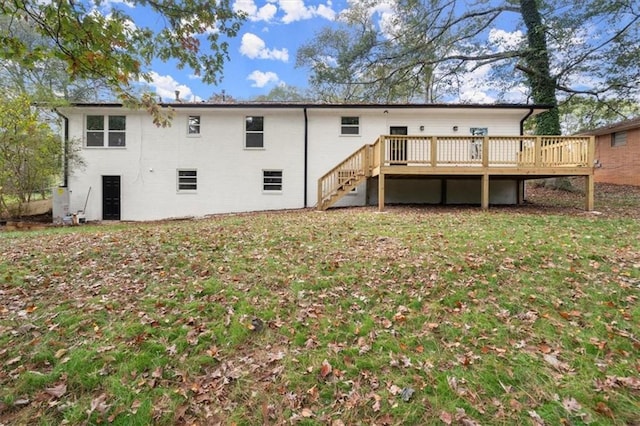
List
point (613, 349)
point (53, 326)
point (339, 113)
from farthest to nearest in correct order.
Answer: point (339, 113)
point (53, 326)
point (613, 349)

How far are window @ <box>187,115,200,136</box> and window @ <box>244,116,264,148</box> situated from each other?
7.35ft

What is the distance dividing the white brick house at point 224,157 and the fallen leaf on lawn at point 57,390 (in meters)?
12.3

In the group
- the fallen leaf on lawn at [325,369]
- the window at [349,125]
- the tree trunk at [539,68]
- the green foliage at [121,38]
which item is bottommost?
the fallen leaf on lawn at [325,369]

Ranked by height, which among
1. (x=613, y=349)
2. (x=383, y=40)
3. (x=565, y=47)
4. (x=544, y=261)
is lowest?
(x=613, y=349)

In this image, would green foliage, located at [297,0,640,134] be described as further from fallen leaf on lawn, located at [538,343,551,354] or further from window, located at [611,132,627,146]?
fallen leaf on lawn, located at [538,343,551,354]

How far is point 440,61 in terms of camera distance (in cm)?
1744

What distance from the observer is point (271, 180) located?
49.8ft

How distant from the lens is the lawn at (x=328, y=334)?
2629 mm

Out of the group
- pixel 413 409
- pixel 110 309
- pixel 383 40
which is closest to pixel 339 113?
pixel 383 40

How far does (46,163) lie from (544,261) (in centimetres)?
1747

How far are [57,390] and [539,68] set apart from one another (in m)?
19.6

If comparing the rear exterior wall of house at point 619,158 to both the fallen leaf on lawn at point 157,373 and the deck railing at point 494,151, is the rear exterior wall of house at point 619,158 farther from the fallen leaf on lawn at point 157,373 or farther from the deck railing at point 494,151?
the fallen leaf on lawn at point 157,373

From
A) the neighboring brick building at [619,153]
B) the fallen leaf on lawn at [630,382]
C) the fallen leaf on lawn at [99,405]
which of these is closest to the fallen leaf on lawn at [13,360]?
the fallen leaf on lawn at [99,405]

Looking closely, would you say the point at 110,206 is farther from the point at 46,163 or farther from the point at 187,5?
the point at 187,5
